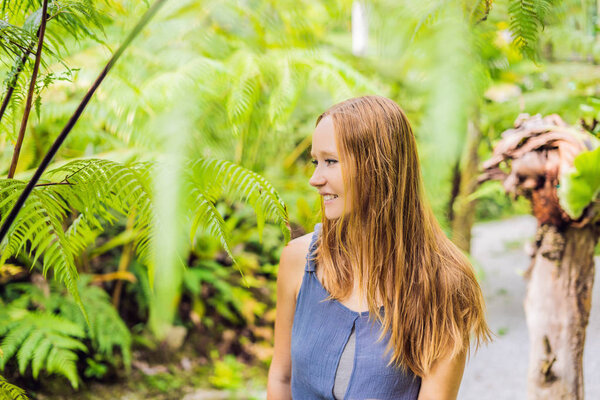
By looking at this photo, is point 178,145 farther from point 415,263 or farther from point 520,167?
point 520,167

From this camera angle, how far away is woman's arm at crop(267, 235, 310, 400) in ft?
3.22

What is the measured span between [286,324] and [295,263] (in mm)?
138

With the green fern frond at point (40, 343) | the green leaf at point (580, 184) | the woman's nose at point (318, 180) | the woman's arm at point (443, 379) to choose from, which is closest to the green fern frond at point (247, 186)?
the woman's nose at point (318, 180)

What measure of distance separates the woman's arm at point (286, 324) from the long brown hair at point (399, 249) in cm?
11

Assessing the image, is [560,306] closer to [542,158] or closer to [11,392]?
[542,158]

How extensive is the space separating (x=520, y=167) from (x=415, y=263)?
45cm

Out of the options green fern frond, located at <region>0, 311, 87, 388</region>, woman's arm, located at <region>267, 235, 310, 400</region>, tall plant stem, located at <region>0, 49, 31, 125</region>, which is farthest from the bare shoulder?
green fern frond, located at <region>0, 311, 87, 388</region>

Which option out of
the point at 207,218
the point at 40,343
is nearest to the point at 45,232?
the point at 207,218

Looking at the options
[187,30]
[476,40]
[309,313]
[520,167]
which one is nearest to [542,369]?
[520,167]

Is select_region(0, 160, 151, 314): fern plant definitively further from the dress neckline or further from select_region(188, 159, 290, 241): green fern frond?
the dress neckline

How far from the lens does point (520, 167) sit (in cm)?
110

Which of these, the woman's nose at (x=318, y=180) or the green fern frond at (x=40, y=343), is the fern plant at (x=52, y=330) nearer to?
the green fern frond at (x=40, y=343)

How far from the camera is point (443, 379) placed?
2.59 feet

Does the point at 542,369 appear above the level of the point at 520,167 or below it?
below
